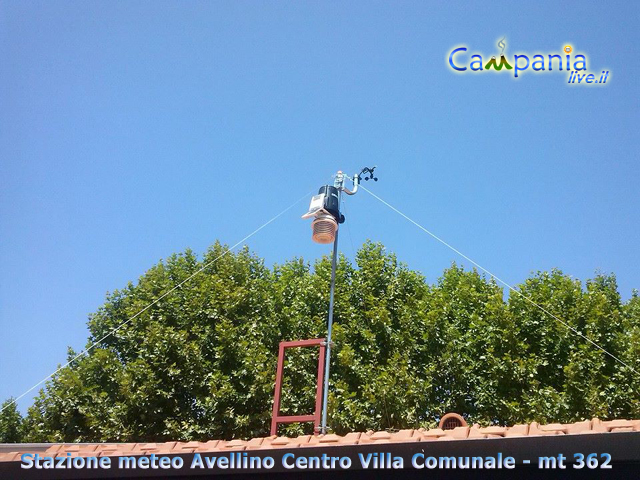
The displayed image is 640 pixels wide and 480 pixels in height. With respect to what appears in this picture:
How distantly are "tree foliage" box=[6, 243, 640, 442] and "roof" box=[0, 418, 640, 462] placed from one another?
33.5 feet

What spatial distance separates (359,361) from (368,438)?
1197cm

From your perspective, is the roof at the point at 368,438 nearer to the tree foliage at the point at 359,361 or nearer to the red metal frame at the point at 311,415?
the red metal frame at the point at 311,415

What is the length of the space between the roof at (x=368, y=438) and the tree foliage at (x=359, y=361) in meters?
10.2

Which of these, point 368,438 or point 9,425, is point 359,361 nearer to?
point 368,438

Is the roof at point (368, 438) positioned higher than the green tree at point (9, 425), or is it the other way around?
the green tree at point (9, 425)

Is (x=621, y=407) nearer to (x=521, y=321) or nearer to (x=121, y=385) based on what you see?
(x=521, y=321)

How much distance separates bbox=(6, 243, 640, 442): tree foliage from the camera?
50.9 feet

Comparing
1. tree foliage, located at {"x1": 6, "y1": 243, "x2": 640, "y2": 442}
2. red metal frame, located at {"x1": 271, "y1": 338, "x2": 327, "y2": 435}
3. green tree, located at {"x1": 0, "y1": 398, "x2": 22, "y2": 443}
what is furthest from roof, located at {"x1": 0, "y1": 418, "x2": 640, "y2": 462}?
green tree, located at {"x1": 0, "y1": 398, "x2": 22, "y2": 443}

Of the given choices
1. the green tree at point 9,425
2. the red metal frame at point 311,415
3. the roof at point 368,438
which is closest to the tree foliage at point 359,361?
the green tree at point 9,425

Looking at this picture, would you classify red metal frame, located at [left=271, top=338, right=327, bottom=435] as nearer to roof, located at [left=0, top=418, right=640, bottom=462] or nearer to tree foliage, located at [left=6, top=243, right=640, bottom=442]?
roof, located at [left=0, top=418, right=640, bottom=462]

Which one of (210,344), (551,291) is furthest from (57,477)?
(551,291)

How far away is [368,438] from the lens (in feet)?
14.6

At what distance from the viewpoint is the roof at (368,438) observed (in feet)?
13.0

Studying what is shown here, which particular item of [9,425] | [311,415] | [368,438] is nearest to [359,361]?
[311,415]
